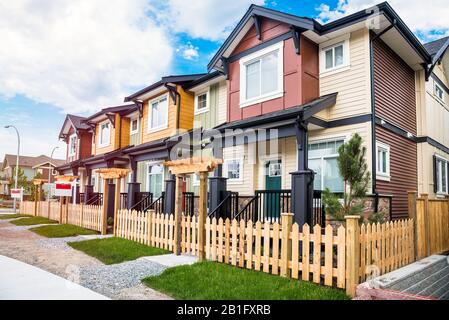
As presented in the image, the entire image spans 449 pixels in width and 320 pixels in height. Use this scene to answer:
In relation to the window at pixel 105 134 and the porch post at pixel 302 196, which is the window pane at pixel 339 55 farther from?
the window at pixel 105 134

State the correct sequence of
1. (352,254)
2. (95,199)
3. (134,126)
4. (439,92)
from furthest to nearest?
(134,126) < (95,199) < (439,92) < (352,254)

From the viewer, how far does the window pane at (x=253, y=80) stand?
1226cm

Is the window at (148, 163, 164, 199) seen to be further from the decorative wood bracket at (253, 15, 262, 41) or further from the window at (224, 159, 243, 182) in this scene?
the decorative wood bracket at (253, 15, 262, 41)

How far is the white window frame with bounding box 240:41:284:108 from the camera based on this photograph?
1121 cm

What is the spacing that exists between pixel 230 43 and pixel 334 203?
8.41 meters

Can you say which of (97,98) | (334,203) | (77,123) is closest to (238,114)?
(334,203)

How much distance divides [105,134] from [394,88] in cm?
1835

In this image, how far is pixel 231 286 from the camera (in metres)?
5.60

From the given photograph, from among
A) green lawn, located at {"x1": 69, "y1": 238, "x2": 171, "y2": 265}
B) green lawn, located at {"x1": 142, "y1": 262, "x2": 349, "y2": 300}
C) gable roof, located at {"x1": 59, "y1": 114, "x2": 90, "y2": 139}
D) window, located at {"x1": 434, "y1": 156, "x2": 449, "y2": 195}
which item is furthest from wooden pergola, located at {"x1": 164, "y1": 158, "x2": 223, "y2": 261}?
gable roof, located at {"x1": 59, "y1": 114, "x2": 90, "y2": 139}

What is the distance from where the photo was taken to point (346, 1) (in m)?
11.2

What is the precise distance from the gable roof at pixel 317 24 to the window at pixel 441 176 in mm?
4302

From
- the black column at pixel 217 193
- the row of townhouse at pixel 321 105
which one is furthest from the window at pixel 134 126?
the black column at pixel 217 193

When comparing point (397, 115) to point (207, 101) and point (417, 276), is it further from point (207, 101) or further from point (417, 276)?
point (207, 101)

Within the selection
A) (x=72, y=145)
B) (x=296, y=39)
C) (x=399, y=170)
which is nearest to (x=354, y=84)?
(x=296, y=39)
